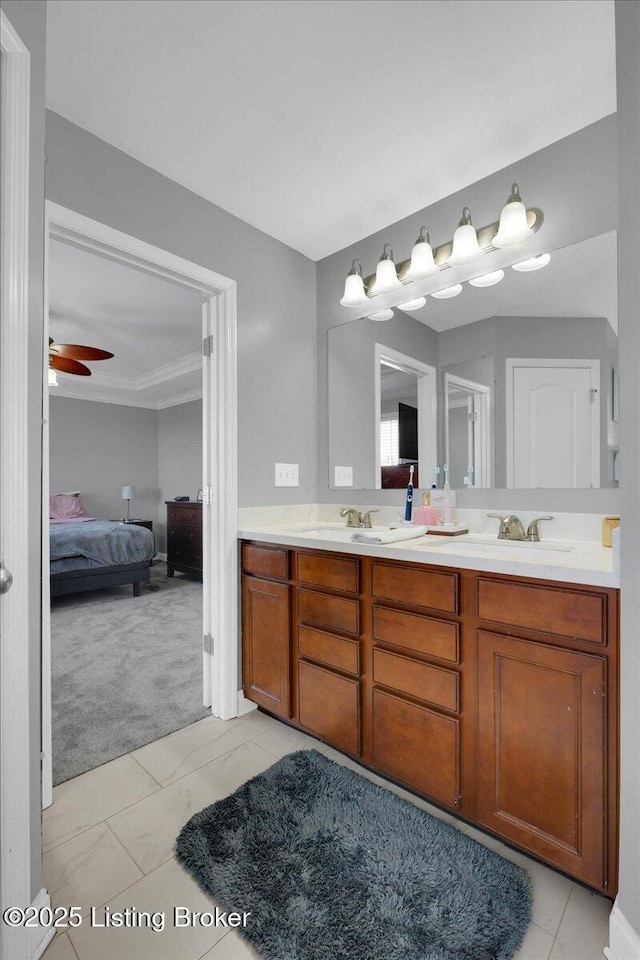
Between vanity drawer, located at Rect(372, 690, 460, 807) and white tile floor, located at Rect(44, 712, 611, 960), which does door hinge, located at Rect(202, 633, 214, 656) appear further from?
vanity drawer, located at Rect(372, 690, 460, 807)

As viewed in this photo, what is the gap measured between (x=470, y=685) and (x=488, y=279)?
1.65 m

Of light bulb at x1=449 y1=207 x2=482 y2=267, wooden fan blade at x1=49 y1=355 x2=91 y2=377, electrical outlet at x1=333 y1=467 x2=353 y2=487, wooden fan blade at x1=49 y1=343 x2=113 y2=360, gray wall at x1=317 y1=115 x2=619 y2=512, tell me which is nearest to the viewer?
gray wall at x1=317 y1=115 x2=619 y2=512

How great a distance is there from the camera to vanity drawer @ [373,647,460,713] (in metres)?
1.39

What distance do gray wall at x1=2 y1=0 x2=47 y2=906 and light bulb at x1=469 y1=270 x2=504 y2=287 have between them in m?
1.65

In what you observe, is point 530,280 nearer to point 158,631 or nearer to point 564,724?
point 564,724

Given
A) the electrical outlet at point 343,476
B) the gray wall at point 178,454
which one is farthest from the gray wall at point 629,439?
the gray wall at point 178,454

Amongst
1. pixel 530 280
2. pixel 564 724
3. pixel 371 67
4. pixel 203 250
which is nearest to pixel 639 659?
pixel 564 724

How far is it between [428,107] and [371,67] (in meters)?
0.26

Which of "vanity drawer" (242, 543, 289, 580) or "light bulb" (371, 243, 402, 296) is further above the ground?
"light bulb" (371, 243, 402, 296)

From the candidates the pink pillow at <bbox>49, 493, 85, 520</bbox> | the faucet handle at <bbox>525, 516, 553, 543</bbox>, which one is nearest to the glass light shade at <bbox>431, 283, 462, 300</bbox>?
the faucet handle at <bbox>525, 516, 553, 543</bbox>

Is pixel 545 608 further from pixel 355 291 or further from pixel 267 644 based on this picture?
pixel 355 291

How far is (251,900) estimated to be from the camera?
1165 millimetres

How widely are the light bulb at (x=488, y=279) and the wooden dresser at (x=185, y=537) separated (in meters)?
3.82

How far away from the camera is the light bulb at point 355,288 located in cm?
230
